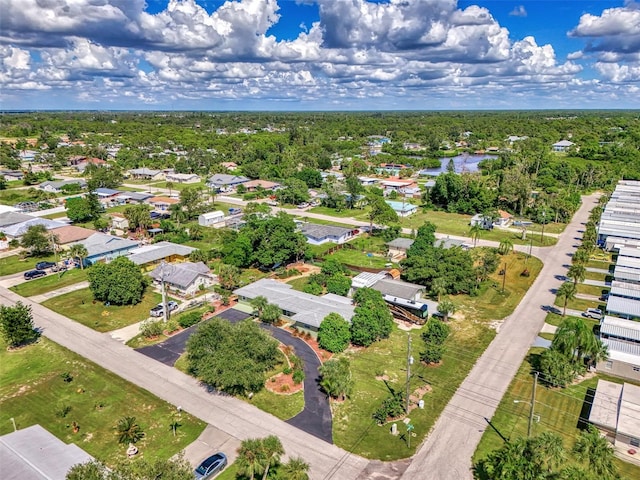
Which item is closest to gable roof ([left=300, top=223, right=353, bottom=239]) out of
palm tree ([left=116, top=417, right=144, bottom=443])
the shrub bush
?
the shrub bush

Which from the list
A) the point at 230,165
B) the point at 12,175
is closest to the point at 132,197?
the point at 230,165

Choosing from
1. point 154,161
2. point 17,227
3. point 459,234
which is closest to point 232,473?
point 459,234

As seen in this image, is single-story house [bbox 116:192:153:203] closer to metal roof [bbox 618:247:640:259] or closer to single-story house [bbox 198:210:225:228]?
single-story house [bbox 198:210:225:228]

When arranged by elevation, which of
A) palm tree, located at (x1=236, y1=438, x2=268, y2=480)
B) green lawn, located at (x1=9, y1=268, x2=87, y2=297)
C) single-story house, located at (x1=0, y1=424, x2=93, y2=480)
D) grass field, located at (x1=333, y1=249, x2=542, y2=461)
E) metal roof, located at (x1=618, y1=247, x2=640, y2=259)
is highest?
metal roof, located at (x1=618, y1=247, x2=640, y2=259)

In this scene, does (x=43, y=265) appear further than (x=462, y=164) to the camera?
No

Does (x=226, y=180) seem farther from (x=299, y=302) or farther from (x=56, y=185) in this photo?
(x=299, y=302)

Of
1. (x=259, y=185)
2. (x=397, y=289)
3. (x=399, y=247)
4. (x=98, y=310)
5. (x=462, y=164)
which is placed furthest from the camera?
(x=462, y=164)

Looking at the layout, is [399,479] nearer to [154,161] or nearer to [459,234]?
[459,234]
